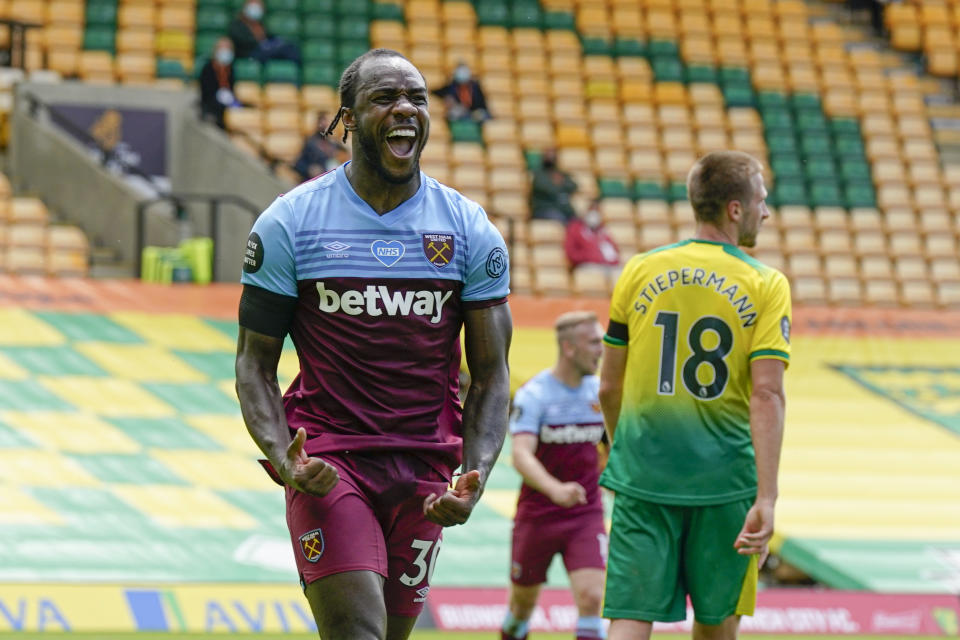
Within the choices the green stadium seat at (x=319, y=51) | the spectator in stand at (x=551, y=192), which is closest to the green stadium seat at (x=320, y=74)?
the green stadium seat at (x=319, y=51)

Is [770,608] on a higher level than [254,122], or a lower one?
lower

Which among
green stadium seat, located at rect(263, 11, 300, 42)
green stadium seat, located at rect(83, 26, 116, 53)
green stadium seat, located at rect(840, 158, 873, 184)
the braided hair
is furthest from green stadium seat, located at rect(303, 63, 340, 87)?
the braided hair

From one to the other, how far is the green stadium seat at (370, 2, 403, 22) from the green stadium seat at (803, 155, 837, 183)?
5794mm

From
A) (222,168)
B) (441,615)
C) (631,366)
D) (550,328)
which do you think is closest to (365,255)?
(631,366)

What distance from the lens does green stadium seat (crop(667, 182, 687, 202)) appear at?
19.6 meters

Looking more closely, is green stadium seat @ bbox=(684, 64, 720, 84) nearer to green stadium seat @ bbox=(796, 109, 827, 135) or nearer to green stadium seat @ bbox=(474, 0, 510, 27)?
green stadium seat @ bbox=(796, 109, 827, 135)

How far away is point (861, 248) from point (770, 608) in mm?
10367

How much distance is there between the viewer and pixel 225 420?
1310cm

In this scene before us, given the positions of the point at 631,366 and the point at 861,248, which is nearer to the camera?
the point at 631,366

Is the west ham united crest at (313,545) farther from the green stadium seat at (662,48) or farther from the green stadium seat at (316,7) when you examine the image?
the green stadium seat at (662,48)

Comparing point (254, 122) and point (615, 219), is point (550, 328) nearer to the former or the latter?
point (615, 219)

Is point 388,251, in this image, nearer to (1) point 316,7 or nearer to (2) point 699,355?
(2) point 699,355

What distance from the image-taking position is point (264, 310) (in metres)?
4.45

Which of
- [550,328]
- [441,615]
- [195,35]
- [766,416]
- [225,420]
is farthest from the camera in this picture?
[195,35]
